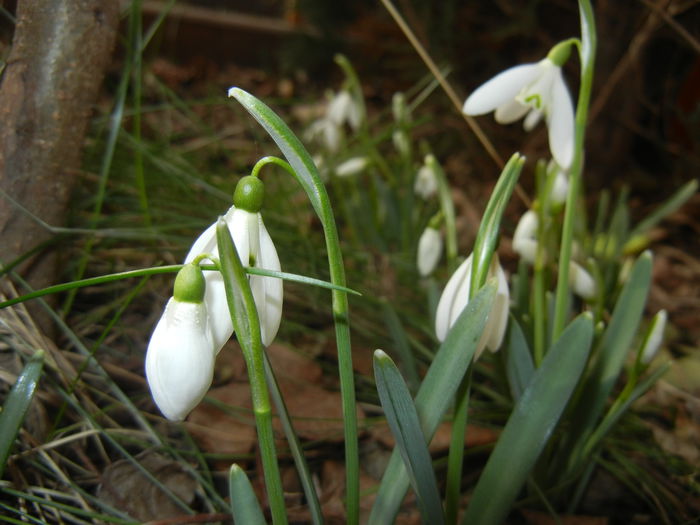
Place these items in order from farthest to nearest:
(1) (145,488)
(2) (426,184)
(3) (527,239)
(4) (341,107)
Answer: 1. (4) (341,107)
2. (2) (426,184)
3. (3) (527,239)
4. (1) (145,488)

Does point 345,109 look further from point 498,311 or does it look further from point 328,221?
point 328,221

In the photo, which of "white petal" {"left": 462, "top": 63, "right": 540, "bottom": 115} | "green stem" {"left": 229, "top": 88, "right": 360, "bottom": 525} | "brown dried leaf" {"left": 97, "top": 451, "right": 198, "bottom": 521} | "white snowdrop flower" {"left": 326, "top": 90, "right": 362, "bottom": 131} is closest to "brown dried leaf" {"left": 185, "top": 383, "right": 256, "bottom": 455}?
"brown dried leaf" {"left": 97, "top": 451, "right": 198, "bottom": 521}

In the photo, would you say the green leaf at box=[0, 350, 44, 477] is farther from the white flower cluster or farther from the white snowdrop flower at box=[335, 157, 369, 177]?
the white snowdrop flower at box=[335, 157, 369, 177]

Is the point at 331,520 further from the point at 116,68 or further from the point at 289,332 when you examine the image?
the point at 116,68

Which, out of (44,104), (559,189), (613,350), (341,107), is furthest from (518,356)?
(341,107)

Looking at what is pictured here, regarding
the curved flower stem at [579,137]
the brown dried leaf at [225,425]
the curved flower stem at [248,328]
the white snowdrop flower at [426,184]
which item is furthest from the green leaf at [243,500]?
the white snowdrop flower at [426,184]

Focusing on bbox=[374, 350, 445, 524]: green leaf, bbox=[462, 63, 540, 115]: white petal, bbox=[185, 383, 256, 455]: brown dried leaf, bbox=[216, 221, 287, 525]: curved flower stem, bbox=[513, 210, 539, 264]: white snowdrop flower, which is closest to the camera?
bbox=[216, 221, 287, 525]: curved flower stem

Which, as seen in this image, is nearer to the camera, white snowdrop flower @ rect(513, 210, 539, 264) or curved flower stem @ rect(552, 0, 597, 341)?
curved flower stem @ rect(552, 0, 597, 341)
